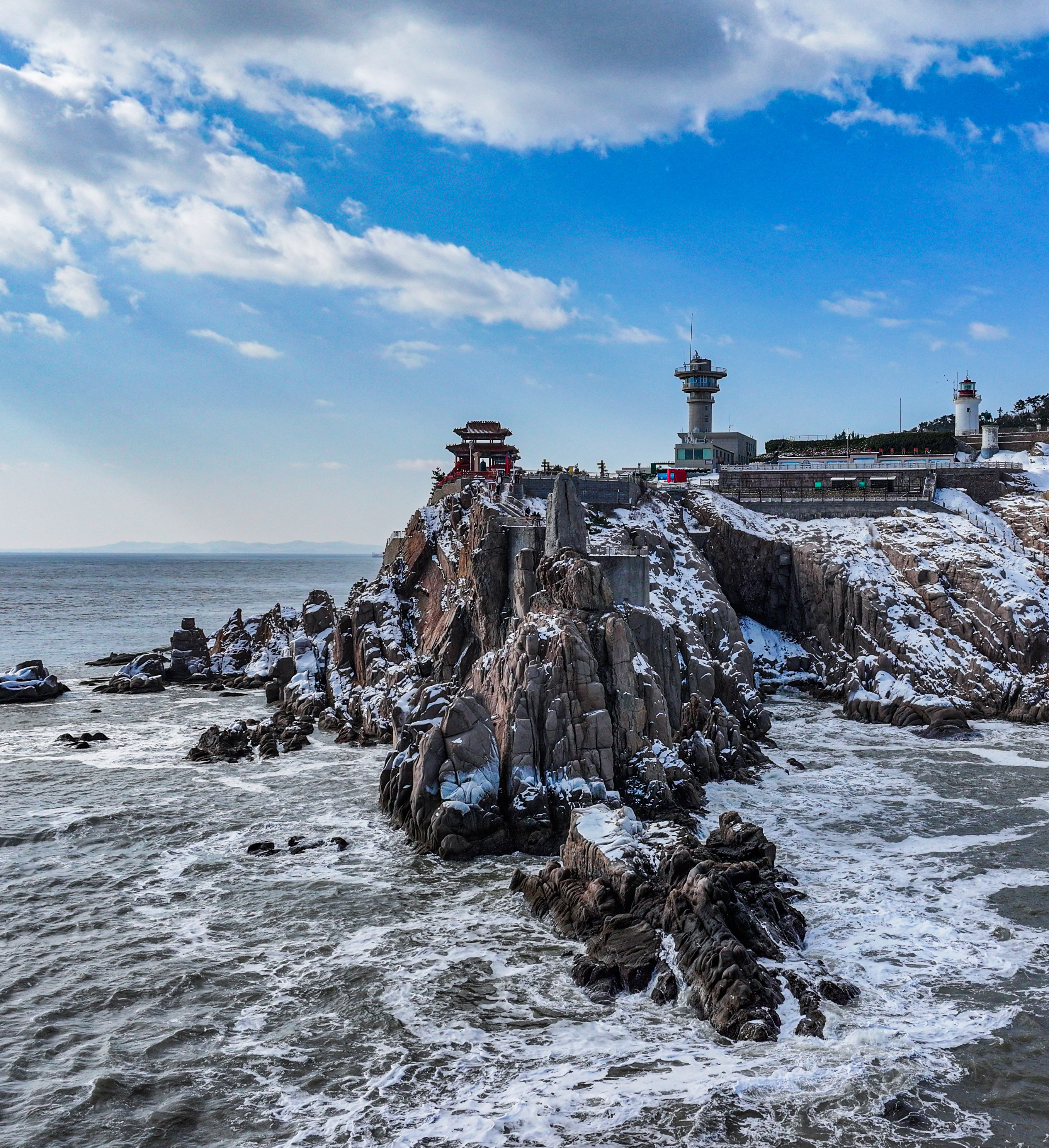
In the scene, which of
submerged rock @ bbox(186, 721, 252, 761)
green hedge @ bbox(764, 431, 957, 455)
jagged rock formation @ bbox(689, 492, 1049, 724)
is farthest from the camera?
green hedge @ bbox(764, 431, 957, 455)

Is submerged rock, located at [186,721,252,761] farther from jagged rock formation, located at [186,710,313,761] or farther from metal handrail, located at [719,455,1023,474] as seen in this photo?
metal handrail, located at [719,455,1023,474]

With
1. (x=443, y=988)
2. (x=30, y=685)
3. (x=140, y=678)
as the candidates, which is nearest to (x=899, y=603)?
(x=443, y=988)

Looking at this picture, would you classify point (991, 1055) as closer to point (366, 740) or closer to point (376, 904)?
point (376, 904)

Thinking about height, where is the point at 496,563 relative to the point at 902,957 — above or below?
above

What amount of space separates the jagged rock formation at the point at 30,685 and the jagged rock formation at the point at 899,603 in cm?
5041

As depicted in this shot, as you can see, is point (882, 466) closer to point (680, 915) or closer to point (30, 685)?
point (680, 915)

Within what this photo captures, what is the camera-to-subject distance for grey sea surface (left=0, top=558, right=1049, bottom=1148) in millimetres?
19016

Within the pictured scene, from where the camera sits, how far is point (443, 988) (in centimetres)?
2414

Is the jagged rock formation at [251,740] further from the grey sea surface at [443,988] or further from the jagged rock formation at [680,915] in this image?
the jagged rock formation at [680,915]

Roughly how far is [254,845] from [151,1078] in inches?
537

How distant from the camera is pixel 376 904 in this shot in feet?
96.0

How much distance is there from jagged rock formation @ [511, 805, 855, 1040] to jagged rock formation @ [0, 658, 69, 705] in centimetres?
5006

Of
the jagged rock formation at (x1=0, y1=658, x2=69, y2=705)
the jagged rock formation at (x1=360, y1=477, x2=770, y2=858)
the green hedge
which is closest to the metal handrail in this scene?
the green hedge

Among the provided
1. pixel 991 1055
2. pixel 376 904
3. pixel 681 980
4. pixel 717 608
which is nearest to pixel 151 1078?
pixel 376 904
